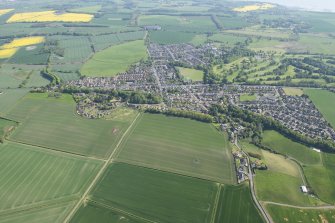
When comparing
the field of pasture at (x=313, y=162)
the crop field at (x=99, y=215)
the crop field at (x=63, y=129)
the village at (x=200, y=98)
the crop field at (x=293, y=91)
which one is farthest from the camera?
the crop field at (x=293, y=91)

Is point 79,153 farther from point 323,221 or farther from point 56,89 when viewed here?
point 323,221

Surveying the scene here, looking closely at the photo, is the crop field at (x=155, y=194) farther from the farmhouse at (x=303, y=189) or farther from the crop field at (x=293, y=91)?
the crop field at (x=293, y=91)

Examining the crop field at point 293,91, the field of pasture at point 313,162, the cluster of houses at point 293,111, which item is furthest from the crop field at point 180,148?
the crop field at point 293,91

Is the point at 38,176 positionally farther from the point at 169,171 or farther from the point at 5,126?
the point at 169,171

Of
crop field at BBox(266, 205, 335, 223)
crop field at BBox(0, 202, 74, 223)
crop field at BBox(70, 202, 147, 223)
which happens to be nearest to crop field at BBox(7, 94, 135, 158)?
crop field at BBox(70, 202, 147, 223)

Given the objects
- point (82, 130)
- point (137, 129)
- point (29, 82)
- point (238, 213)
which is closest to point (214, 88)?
point (137, 129)
